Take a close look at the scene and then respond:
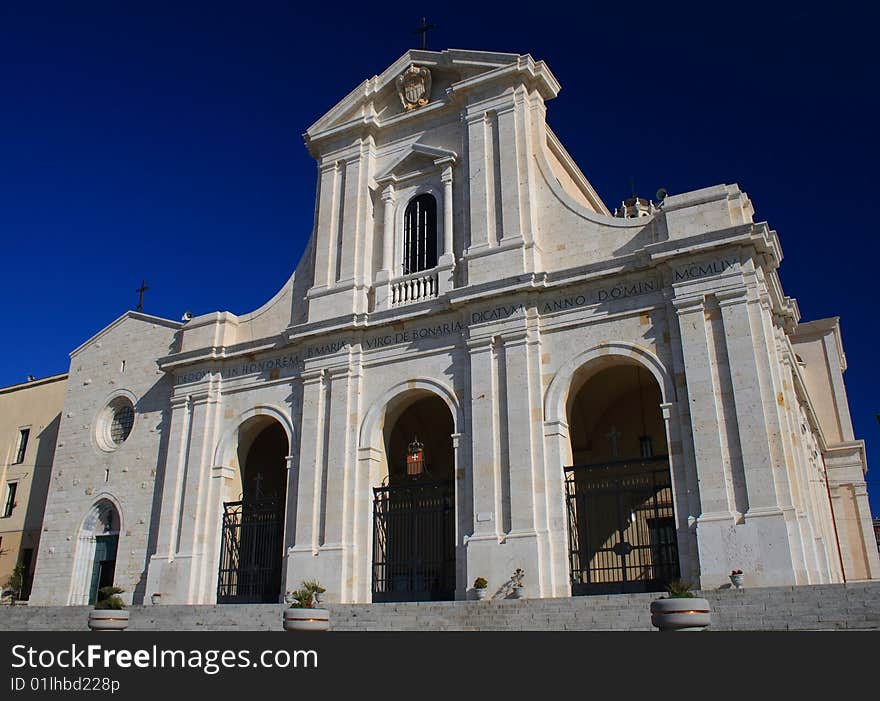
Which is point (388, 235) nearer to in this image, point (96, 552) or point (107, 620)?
point (107, 620)

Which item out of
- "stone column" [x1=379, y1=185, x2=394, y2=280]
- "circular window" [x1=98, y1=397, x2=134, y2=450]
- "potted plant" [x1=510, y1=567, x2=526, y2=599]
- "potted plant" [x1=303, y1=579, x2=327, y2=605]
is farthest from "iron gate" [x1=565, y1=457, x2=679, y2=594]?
"circular window" [x1=98, y1=397, x2=134, y2=450]

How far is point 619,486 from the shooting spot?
1777 cm

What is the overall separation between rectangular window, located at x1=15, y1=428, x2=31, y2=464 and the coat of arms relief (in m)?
19.5

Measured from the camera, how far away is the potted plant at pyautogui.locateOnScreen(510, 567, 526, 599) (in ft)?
55.7

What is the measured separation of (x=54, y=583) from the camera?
24.9 metres

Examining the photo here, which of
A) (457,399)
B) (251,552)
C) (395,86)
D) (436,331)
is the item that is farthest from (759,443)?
(395,86)

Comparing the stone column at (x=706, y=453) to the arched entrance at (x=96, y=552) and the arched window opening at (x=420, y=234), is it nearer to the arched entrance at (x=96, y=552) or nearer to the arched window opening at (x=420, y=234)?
the arched window opening at (x=420, y=234)

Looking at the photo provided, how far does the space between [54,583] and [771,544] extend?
20.6 m

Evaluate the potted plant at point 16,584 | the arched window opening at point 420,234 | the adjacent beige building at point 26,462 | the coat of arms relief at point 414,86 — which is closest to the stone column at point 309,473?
the arched window opening at point 420,234

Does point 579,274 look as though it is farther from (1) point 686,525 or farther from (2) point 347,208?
(2) point 347,208

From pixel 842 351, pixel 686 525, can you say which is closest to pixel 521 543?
pixel 686 525

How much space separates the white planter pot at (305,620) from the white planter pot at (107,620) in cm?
461

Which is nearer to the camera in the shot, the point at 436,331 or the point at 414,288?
the point at 436,331

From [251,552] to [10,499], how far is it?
13.6m
